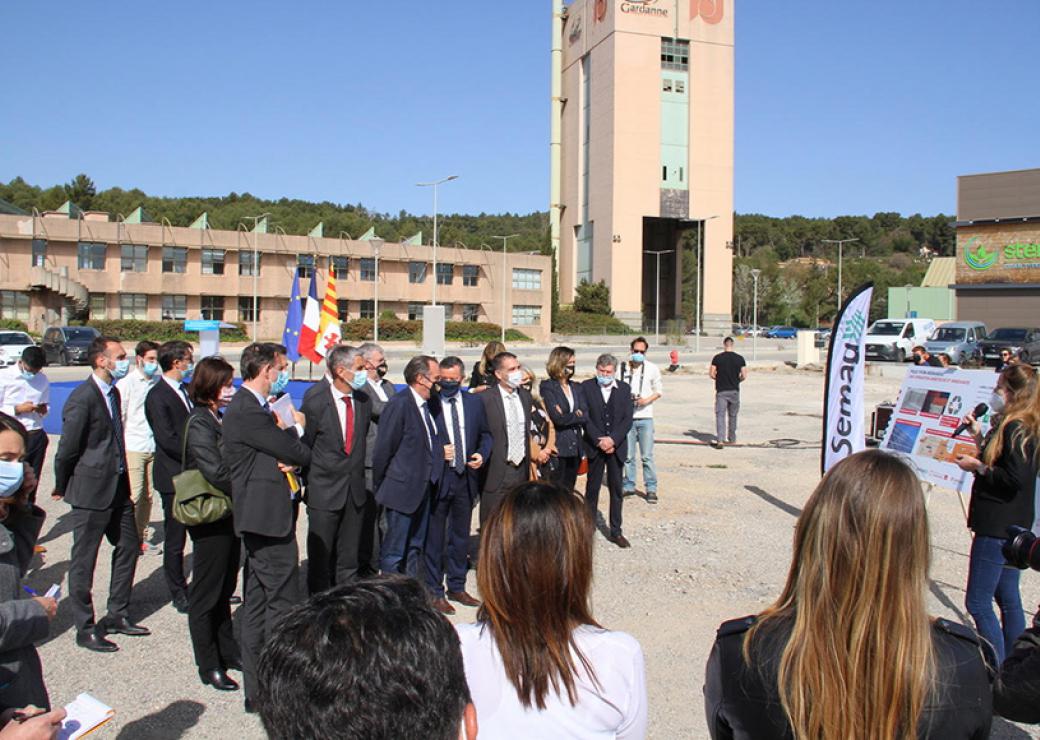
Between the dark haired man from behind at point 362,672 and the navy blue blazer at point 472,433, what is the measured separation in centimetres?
524

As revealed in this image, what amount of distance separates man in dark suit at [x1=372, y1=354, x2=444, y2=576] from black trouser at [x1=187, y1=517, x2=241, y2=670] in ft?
4.67

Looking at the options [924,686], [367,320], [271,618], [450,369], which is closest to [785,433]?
[450,369]

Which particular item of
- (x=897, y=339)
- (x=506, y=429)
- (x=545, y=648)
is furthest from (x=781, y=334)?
(x=545, y=648)

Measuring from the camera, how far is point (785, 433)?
1714cm

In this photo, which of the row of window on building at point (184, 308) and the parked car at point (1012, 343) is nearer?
the parked car at point (1012, 343)

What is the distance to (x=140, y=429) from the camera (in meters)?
7.43

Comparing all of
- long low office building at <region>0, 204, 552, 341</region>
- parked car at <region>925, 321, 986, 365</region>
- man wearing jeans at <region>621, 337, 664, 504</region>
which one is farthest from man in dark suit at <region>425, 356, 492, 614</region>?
long low office building at <region>0, 204, 552, 341</region>

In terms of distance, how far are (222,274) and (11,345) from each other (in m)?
34.2

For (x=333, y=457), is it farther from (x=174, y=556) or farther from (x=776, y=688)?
(x=776, y=688)

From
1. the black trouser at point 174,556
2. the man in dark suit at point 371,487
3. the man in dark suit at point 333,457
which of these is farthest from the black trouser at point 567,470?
the black trouser at point 174,556

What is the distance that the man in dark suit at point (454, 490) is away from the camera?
22.1ft

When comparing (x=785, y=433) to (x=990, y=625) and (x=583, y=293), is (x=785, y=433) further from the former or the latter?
(x=583, y=293)

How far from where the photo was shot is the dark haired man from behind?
140cm

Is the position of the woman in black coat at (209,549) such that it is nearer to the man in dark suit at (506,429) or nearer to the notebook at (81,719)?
the notebook at (81,719)
